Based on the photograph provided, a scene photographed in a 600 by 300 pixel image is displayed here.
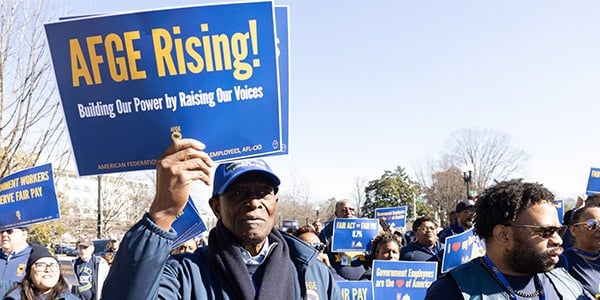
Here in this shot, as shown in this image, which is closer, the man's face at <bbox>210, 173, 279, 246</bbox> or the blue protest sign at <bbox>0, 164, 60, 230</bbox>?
the man's face at <bbox>210, 173, 279, 246</bbox>

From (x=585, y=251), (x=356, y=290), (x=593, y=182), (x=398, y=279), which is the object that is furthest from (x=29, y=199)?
(x=593, y=182)

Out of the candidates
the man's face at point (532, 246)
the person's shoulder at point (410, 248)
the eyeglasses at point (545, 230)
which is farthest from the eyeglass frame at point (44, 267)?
the eyeglasses at point (545, 230)

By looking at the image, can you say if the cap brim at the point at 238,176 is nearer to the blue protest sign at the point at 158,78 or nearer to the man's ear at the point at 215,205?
the man's ear at the point at 215,205

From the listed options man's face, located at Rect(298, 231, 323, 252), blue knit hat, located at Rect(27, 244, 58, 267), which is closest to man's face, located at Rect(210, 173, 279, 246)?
blue knit hat, located at Rect(27, 244, 58, 267)

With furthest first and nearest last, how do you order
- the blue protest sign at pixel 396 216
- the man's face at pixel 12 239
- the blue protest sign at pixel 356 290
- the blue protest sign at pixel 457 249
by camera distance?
the blue protest sign at pixel 396 216, the man's face at pixel 12 239, the blue protest sign at pixel 457 249, the blue protest sign at pixel 356 290

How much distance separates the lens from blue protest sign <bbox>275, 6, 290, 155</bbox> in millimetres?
2502

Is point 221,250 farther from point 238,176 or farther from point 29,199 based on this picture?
point 29,199

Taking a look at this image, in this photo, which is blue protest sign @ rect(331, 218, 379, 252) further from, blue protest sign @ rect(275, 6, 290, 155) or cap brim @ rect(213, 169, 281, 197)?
blue protest sign @ rect(275, 6, 290, 155)

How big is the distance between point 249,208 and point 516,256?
5.18 feet

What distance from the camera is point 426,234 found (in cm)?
786

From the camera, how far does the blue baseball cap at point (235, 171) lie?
2.60m

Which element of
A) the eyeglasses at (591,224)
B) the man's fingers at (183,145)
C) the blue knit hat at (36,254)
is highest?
the man's fingers at (183,145)

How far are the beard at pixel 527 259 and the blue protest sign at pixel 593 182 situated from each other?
20.1 feet

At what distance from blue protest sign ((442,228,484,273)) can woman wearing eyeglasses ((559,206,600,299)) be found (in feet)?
3.77
